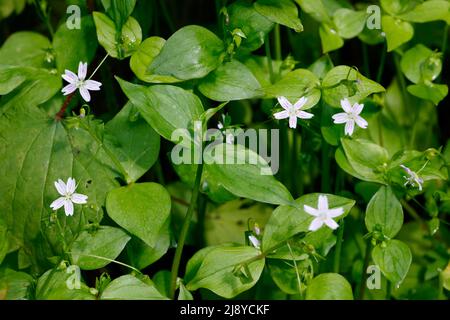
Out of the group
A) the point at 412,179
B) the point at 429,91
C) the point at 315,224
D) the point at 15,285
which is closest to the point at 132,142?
the point at 15,285

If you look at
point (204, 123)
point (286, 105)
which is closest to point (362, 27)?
point (286, 105)

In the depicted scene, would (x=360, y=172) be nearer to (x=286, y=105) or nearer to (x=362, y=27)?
(x=286, y=105)

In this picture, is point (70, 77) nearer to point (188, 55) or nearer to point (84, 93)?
point (84, 93)

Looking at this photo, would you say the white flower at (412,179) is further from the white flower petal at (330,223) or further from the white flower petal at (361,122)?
the white flower petal at (330,223)

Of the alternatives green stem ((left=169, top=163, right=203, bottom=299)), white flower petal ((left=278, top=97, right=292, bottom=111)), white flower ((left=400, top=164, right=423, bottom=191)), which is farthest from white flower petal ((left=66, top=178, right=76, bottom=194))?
white flower ((left=400, top=164, right=423, bottom=191))

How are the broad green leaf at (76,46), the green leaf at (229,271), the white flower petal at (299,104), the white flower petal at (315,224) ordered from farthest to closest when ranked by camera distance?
1. the broad green leaf at (76,46)
2. the white flower petal at (299,104)
3. the green leaf at (229,271)
4. the white flower petal at (315,224)

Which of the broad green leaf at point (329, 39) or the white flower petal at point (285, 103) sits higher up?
the broad green leaf at point (329, 39)

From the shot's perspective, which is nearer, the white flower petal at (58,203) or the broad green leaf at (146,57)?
the white flower petal at (58,203)

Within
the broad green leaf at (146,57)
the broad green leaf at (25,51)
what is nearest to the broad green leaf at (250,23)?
the broad green leaf at (146,57)
